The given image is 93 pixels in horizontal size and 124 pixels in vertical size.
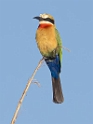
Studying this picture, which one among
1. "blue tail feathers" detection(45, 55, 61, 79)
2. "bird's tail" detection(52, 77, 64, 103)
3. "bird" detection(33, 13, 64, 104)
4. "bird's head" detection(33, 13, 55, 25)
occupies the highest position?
"bird's head" detection(33, 13, 55, 25)

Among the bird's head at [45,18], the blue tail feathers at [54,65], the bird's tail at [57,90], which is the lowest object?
the bird's tail at [57,90]

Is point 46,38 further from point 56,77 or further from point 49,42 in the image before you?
point 56,77

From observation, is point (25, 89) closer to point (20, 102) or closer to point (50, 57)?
point (20, 102)

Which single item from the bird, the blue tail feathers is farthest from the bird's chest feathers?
the blue tail feathers

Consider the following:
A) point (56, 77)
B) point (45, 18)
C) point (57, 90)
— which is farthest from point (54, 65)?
point (45, 18)

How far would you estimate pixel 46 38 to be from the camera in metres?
4.84

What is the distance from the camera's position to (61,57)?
5090 millimetres

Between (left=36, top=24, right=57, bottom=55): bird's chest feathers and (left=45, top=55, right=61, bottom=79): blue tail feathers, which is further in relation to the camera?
(left=45, top=55, right=61, bottom=79): blue tail feathers

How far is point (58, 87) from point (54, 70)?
357mm

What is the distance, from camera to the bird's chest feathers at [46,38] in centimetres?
482

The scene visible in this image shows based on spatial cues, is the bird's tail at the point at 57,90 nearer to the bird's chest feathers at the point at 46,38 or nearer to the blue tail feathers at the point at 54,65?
the blue tail feathers at the point at 54,65

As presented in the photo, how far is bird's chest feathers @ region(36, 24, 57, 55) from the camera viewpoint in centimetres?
482

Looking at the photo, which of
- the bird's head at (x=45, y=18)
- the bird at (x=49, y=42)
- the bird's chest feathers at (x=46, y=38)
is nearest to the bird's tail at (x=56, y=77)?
the bird at (x=49, y=42)

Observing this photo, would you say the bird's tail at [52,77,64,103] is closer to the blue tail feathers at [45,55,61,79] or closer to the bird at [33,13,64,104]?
the bird at [33,13,64,104]
